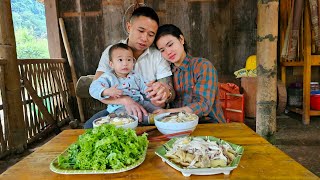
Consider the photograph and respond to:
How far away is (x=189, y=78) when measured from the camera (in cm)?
214

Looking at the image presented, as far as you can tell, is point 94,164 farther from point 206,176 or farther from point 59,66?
point 59,66

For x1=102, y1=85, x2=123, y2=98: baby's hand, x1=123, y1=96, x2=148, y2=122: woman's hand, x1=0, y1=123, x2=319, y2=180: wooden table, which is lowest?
x1=0, y1=123, x2=319, y2=180: wooden table

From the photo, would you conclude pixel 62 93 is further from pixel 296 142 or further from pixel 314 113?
pixel 314 113

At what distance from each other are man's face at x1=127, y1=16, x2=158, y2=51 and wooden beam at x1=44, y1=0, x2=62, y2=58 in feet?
10.0

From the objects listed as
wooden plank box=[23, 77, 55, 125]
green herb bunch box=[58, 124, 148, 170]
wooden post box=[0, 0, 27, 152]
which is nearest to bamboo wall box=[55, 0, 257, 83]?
wooden plank box=[23, 77, 55, 125]

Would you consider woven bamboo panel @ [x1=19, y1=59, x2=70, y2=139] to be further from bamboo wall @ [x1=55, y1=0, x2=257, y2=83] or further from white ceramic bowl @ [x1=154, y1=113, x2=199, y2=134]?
white ceramic bowl @ [x1=154, y1=113, x2=199, y2=134]

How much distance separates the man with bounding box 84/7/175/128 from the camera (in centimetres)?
195

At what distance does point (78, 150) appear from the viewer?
1095 mm

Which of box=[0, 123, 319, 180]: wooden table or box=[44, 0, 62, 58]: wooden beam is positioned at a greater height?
box=[44, 0, 62, 58]: wooden beam

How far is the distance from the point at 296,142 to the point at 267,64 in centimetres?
172

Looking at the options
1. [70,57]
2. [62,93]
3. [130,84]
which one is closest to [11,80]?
[62,93]

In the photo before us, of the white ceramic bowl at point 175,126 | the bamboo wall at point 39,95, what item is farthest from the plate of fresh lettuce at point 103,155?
the bamboo wall at point 39,95

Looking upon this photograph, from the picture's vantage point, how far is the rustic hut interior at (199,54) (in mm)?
4020

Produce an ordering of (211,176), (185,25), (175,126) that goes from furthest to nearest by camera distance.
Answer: (185,25), (175,126), (211,176)
